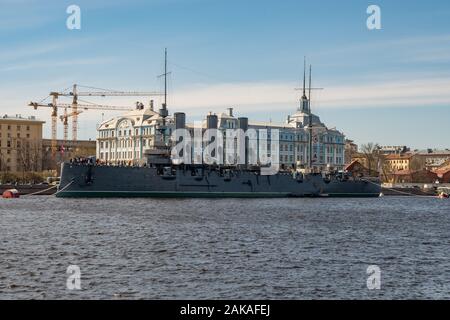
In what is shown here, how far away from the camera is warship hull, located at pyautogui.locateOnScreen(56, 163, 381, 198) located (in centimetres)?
8138

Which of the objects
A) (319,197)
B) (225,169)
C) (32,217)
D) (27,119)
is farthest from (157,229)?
(27,119)

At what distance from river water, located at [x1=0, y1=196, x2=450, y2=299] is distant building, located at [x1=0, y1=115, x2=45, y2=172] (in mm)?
106914

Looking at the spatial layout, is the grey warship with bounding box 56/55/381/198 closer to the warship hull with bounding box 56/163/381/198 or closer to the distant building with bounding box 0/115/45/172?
the warship hull with bounding box 56/163/381/198

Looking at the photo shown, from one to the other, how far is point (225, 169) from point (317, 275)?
6648 centimetres

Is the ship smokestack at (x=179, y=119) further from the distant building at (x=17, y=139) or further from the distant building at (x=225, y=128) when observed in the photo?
the distant building at (x=17, y=139)

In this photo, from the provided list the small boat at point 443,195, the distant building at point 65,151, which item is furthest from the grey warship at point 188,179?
the distant building at point 65,151

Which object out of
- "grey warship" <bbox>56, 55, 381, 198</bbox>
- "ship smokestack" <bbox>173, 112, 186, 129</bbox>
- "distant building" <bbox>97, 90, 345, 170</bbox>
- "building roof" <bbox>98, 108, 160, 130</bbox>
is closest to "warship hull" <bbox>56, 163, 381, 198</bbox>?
"grey warship" <bbox>56, 55, 381, 198</bbox>

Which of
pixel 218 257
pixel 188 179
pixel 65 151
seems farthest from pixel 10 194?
pixel 65 151

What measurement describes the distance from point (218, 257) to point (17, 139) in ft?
465

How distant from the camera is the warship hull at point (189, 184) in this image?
81.4 meters

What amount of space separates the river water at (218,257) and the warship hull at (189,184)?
97.4 feet

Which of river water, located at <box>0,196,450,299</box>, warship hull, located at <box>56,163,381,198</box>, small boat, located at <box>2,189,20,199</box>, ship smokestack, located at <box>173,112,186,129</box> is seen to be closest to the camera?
river water, located at <box>0,196,450,299</box>
